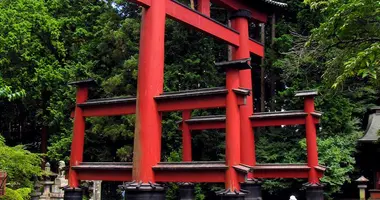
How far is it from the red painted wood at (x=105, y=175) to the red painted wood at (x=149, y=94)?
2.28 feet

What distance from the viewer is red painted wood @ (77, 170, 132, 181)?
852cm

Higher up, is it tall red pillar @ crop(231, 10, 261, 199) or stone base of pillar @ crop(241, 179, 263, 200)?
tall red pillar @ crop(231, 10, 261, 199)

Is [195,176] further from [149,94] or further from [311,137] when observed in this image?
[311,137]

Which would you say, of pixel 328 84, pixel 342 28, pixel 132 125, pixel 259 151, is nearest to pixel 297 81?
pixel 259 151

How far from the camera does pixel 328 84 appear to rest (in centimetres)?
880

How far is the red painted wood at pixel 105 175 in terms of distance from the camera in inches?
336

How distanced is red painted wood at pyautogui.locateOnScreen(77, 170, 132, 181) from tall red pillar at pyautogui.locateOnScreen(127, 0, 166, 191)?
27.4 inches

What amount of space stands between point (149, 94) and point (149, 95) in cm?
A: 2

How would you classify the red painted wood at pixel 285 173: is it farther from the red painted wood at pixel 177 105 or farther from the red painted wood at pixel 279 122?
the red painted wood at pixel 177 105

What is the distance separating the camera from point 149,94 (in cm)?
802

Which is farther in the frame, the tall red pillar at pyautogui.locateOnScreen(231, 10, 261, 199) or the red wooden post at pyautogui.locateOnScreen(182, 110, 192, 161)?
the red wooden post at pyautogui.locateOnScreen(182, 110, 192, 161)

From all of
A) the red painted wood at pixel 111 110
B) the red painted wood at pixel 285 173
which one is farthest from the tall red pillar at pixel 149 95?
the red painted wood at pixel 285 173

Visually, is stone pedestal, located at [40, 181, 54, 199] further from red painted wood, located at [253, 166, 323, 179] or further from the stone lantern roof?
the stone lantern roof

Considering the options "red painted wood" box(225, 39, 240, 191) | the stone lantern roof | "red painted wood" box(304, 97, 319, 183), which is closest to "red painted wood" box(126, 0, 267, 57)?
"red painted wood" box(225, 39, 240, 191)
